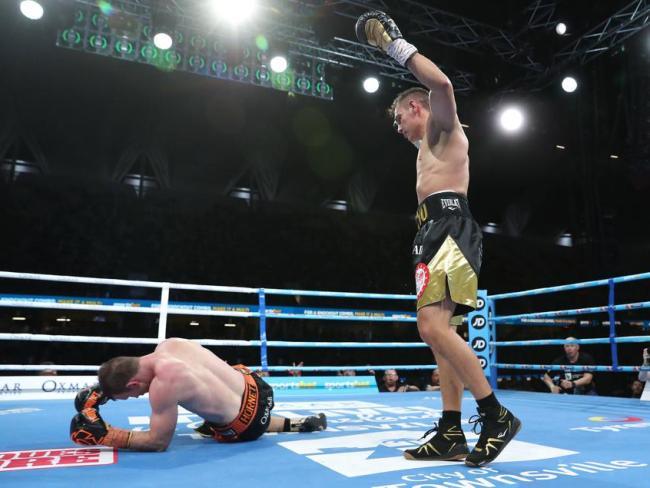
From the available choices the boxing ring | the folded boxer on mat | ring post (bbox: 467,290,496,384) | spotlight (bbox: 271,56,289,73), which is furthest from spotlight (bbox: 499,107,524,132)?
the folded boxer on mat

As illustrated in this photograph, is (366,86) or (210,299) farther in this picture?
(210,299)

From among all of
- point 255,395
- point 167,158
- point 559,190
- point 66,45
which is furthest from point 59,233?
point 559,190

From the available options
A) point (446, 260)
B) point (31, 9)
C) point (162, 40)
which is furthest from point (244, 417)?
point (31, 9)

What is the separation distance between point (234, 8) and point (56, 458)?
229 inches

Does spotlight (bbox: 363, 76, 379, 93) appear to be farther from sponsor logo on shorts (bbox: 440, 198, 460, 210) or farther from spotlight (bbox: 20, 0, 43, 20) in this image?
sponsor logo on shorts (bbox: 440, 198, 460, 210)

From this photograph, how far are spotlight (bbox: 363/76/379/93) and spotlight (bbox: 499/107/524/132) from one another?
199 cm

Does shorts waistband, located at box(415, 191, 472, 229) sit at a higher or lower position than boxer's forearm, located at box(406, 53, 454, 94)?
lower

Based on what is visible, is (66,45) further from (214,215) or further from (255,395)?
(255,395)

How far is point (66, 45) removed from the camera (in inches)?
269

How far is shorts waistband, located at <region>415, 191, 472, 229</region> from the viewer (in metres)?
1.85

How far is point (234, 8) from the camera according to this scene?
6.27 meters

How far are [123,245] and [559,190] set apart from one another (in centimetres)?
926

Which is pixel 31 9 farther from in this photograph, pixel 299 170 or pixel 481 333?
pixel 481 333

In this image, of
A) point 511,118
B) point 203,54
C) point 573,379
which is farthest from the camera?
point 511,118
